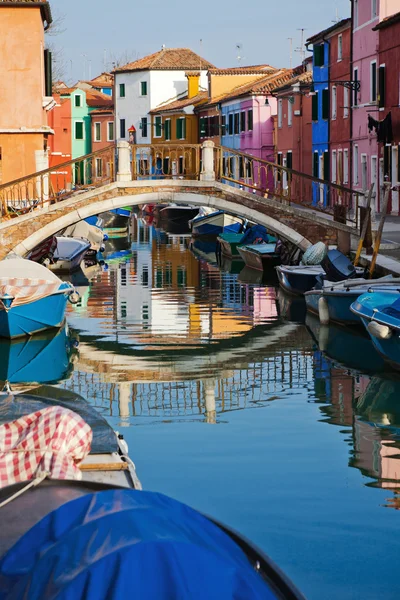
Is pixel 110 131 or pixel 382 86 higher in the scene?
pixel 382 86

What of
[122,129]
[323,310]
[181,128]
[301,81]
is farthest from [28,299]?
[122,129]

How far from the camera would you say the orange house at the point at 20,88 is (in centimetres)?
Answer: 2580

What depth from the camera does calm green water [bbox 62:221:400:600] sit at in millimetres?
6457

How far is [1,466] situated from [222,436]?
14.3 ft

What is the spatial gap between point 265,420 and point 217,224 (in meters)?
22.9

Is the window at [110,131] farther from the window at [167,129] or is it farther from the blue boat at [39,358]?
the blue boat at [39,358]

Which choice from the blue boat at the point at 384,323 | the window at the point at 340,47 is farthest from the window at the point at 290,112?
the blue boat at the point at 384,323

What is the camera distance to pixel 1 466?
15.9 ft

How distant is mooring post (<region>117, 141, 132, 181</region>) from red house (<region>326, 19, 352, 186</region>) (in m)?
11.5

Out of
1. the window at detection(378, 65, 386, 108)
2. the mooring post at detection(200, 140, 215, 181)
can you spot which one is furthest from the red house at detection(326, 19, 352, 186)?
the mooring post at detection(200, 140, 215, 181)

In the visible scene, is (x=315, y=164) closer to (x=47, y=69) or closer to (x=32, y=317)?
(x=47, y=69)

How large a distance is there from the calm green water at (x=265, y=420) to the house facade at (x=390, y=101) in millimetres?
8124

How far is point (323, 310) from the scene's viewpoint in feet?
49.2

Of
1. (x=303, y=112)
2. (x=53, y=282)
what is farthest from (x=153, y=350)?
(x=303, y=112)
